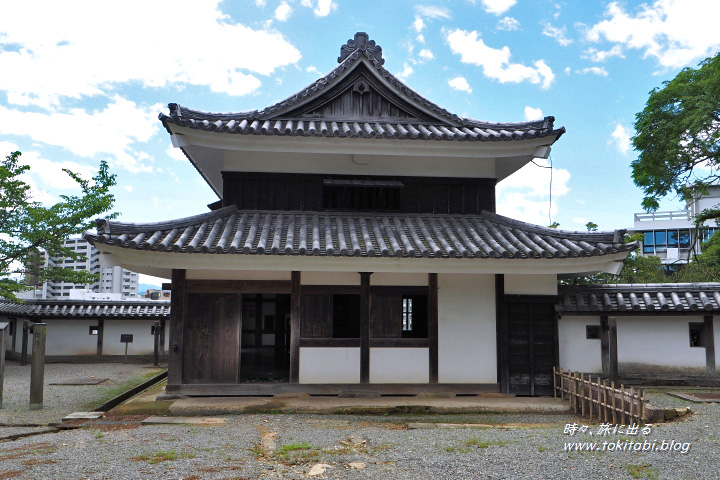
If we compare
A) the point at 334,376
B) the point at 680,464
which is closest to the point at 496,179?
the point at 334,376

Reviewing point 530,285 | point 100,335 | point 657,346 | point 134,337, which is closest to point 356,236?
point 530,285

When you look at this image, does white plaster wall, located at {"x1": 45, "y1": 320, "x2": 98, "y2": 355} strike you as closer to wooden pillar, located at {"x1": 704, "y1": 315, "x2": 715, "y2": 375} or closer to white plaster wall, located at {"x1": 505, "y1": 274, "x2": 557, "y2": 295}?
white plaster wall, located at {"x1": 505, "y1": 274, "x2": 557, "y2": 295}

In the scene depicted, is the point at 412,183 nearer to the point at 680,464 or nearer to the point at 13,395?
the point at 680,464

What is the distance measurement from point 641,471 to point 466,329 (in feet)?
17.7

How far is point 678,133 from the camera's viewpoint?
69.0 feet

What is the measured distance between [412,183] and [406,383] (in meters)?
4.58

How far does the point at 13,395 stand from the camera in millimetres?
12523

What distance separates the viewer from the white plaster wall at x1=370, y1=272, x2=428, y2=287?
35.7 ft

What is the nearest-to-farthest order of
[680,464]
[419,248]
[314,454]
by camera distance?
[680,464]
[314,454]
[419,248]

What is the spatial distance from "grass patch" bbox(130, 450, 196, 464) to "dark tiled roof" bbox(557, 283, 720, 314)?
27.8ft

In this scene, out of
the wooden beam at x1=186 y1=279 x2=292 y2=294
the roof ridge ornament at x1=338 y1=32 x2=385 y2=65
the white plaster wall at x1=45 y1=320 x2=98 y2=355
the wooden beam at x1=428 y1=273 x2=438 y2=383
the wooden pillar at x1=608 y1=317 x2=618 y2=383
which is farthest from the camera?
the white plaster wall at x1=45 y1=320 x2=98 y2=355

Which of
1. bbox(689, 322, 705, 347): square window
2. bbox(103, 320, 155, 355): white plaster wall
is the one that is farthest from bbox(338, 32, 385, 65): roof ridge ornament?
bbox(103, 320, 155, 355): white plaster wall

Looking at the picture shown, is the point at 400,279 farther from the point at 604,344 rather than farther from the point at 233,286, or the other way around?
the point at 604,344

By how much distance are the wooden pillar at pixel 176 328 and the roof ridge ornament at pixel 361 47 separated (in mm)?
7092
